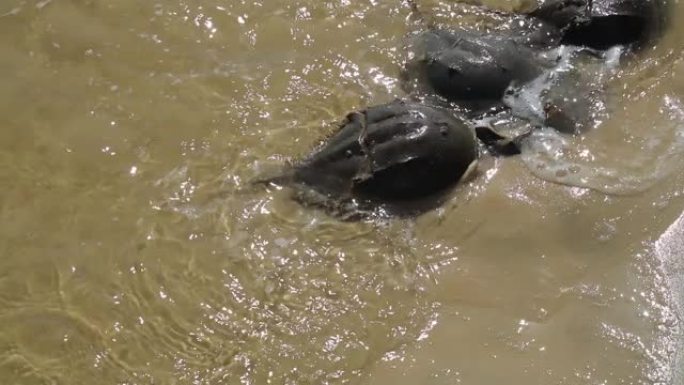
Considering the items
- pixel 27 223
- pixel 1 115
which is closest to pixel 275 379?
pixel 27 223

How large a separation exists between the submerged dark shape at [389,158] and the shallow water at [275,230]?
0.52 ft

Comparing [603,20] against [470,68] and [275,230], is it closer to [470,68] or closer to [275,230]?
[470,68]

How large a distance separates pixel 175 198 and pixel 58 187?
0.65 meters

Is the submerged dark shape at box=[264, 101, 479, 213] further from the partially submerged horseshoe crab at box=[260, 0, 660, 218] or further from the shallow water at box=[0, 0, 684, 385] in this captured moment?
the shallow water at box=[0, 0, 684, 385]

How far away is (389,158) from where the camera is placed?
3988mm

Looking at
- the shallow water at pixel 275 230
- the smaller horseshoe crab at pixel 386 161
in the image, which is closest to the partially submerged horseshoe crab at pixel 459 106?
the smaller horseshoe crab at pixel 386 161

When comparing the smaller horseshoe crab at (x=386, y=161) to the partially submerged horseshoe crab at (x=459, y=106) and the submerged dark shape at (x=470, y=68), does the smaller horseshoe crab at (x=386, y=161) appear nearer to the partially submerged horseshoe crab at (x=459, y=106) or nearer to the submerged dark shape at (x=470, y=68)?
the partially submerged horseshoe crab at (x=459, y=106)

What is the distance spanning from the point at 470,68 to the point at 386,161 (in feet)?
3.17

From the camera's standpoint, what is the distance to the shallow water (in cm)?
350

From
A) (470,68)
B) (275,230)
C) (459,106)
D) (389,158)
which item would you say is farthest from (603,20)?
(275,230)

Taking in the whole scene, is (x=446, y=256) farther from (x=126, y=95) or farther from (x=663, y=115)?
(x=126, y=95)

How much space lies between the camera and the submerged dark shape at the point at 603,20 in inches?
194

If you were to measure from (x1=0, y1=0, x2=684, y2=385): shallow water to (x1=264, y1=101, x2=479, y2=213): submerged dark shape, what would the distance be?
16 centimetres

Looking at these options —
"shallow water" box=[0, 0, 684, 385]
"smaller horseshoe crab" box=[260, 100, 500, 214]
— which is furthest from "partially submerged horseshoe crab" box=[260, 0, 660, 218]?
"shallow water" box=[0, 0, 684, 385]
